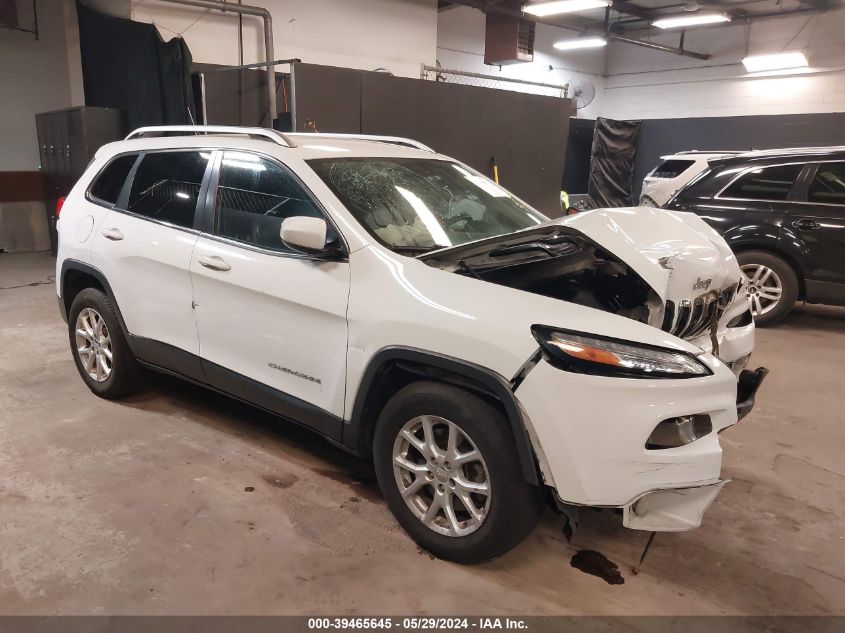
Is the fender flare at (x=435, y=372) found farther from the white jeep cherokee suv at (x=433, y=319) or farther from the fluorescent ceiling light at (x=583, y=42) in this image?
the fluorescent ceiling light at (x=583, y=42)

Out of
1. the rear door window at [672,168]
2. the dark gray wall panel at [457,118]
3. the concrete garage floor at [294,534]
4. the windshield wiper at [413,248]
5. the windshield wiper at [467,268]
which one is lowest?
the concrete garage floor at [294,534]

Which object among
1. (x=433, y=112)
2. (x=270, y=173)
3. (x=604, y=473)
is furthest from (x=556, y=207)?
(x=604, y=473)

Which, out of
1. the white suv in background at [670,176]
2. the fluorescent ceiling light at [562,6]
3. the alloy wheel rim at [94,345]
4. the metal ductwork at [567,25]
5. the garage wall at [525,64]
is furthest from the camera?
the garage wall at [525,64]

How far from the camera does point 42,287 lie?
780 centimetres

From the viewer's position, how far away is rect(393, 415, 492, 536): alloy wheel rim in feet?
7.80

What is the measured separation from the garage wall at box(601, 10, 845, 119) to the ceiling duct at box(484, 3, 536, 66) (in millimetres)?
5997

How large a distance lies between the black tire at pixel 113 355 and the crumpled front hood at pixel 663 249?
105 inches

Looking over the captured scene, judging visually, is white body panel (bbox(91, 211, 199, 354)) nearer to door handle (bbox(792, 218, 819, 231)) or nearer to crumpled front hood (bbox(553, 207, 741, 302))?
crumpled front hood (bbox(553, 207, 741, 302))

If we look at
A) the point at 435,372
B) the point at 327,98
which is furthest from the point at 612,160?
the point at 435,372

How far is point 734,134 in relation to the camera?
49.2ft

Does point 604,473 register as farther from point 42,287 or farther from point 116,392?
point 42,287

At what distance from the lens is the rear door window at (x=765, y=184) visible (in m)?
6.20

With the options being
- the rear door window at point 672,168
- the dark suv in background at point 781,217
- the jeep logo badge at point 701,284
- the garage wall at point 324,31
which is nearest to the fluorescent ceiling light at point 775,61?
the rear door window at point 672,168

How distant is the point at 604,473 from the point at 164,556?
1.76 metres
